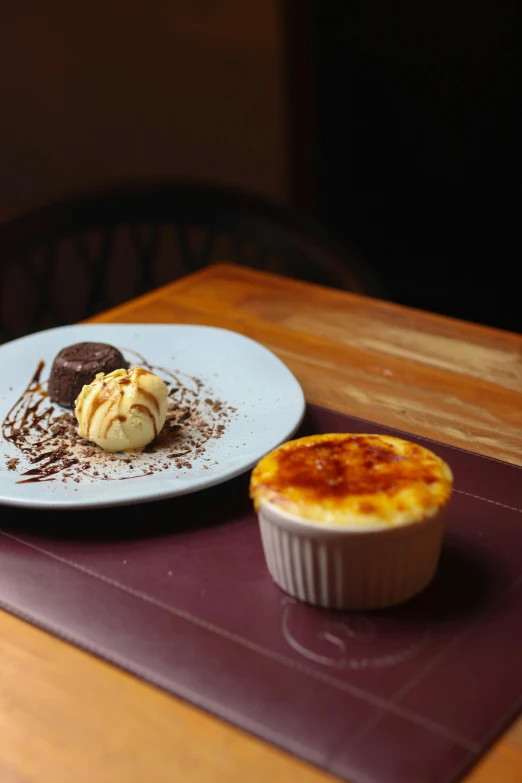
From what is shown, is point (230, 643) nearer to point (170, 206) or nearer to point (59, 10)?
point (170, 206)

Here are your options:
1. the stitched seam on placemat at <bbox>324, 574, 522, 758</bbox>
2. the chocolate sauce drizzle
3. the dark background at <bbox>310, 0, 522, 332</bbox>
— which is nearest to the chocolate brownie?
the chocolate sauce drizzle

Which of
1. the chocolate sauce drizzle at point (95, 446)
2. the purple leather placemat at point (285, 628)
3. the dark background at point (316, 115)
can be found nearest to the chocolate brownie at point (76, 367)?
the chocolate sauce drizzle at point (95, 446)

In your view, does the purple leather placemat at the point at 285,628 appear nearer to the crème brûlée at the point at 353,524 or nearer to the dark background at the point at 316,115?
the crème brûlée at the point at 353,524

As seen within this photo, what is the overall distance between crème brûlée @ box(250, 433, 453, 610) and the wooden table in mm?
159

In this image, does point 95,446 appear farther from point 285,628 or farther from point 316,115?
point 316,115

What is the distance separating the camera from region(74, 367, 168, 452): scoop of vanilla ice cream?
1.06 m

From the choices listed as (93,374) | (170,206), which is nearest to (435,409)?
(93,374)

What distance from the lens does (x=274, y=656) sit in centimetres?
78

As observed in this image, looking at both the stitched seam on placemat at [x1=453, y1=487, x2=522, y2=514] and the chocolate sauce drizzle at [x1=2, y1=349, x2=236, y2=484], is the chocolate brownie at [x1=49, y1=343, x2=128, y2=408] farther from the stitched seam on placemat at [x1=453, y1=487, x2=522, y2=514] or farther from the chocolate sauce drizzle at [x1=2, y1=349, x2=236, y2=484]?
the stitched seam on placemat at [x1=453, y1=487, x2=522, y2=514]

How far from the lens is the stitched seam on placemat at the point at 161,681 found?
705 millimetres

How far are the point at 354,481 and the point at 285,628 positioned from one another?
A: 0.46 ft

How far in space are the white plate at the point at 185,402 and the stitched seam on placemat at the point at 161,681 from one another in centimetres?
14

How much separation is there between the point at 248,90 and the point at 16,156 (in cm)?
85

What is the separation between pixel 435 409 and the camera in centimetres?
123
